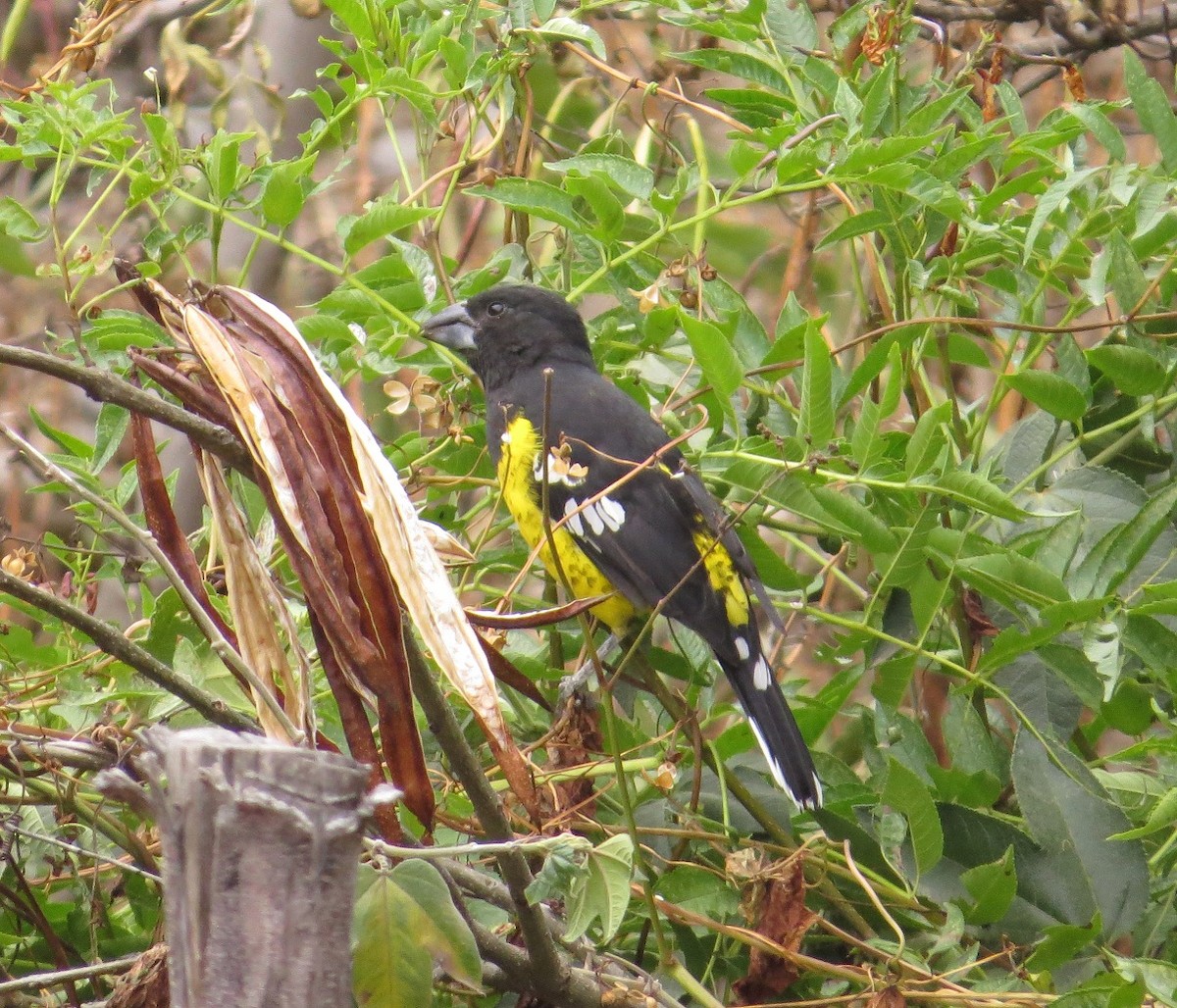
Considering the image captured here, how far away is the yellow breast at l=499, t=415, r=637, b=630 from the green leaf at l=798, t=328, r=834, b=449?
1.33ft

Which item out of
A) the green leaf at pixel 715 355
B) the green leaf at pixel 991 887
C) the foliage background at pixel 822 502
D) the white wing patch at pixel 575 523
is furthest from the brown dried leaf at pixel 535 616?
the white wing patch at pixel 575 523

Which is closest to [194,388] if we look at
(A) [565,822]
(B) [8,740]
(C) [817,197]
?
(B) [8,740]

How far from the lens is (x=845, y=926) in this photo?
2182 mm

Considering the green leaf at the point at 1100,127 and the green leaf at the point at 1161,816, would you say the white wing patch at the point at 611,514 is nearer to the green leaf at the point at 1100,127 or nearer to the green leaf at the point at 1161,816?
the green leaf at the point at 1100,127

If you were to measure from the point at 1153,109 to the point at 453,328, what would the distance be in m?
1.36

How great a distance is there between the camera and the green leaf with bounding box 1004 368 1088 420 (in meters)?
2.16

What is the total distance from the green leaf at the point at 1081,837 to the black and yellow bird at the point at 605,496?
1.32ft

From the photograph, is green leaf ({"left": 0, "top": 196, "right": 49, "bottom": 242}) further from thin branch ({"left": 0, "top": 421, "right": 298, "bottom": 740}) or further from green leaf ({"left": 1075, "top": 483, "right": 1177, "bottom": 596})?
green leaf ({"left": 1075, "top": 483, "right": 1177, "bottom": 596})

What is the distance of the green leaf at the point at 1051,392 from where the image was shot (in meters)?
2.16

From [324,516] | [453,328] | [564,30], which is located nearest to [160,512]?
[324,516]

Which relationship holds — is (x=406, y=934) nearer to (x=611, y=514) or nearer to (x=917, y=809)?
(x=917, y=809)

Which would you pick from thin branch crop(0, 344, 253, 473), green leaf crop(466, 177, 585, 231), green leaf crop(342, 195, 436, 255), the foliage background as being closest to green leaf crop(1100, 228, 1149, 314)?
the foliage background

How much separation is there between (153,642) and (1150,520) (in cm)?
140

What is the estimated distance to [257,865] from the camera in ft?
3.28
